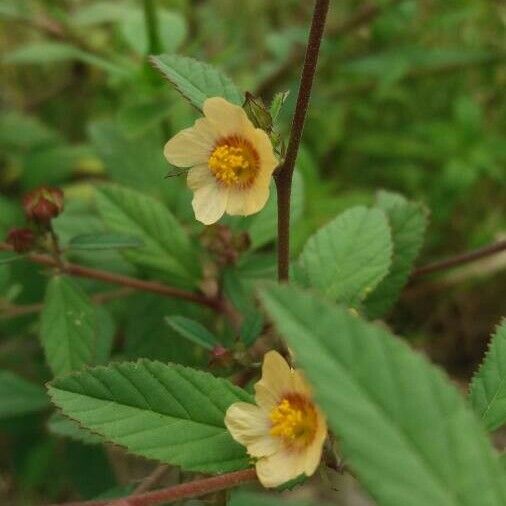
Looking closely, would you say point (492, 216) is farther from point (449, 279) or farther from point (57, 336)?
point (57, 336)

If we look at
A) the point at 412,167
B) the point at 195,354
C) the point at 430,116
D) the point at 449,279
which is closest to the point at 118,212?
the point at 195,354

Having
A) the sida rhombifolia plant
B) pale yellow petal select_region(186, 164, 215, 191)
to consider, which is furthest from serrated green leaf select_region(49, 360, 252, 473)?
pale yellow petal select_region(186, 164, 215, 191)

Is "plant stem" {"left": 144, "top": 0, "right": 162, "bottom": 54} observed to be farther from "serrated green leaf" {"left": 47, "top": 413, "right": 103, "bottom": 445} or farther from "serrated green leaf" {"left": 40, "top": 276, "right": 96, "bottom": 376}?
"serrated green leaf" {"left": 47, "top": 413, "right": 103, "bottom": 445}

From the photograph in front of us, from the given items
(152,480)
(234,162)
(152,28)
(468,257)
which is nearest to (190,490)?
(152,480)

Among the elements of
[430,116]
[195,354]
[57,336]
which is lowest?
[195,354]

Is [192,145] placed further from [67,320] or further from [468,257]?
[468,257]

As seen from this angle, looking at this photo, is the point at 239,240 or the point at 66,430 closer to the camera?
the point at 66,430

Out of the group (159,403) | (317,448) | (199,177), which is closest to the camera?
(317,448)

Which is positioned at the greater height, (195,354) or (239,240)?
(239,240)
